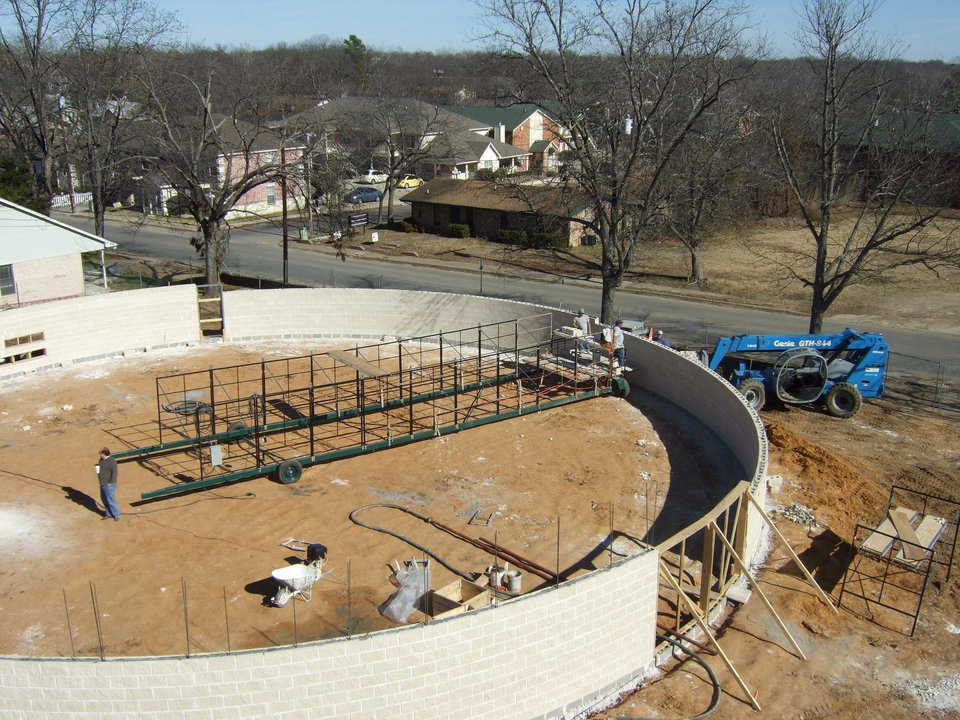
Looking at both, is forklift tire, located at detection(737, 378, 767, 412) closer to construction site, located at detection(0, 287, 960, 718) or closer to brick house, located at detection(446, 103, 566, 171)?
construction site, located at detection(0, 287, 960, 718)

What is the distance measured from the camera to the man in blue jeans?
1669 cm

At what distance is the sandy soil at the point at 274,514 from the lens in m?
14.0

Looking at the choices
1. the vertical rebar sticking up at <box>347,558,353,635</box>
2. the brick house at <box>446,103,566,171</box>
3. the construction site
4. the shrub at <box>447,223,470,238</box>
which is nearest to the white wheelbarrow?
the construction site

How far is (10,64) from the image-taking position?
50.0 m

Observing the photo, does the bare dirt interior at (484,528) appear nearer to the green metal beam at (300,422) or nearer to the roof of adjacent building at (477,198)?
the green metal beam at (300,422)

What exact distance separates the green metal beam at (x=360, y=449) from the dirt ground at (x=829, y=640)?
223 inches

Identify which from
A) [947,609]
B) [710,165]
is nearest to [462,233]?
[710,165]

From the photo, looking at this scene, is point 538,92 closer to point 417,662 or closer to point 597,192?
point 597,192

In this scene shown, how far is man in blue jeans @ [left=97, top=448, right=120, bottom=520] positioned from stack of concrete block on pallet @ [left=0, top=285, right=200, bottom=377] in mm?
9982

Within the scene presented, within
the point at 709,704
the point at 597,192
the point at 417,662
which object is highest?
the point at 597,192

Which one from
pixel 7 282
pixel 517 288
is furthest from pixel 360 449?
pixel 517 288

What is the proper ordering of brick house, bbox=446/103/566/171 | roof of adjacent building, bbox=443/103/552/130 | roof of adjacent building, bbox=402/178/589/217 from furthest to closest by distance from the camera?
roof of adjacent building, bbox=443/103/552/130 < brick house, bbox=446/103/566/171 < roof of adjacent building, bbox=402/178/589/217

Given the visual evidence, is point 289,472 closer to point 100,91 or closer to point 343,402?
point 343,402

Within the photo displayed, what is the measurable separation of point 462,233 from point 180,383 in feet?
87.0
